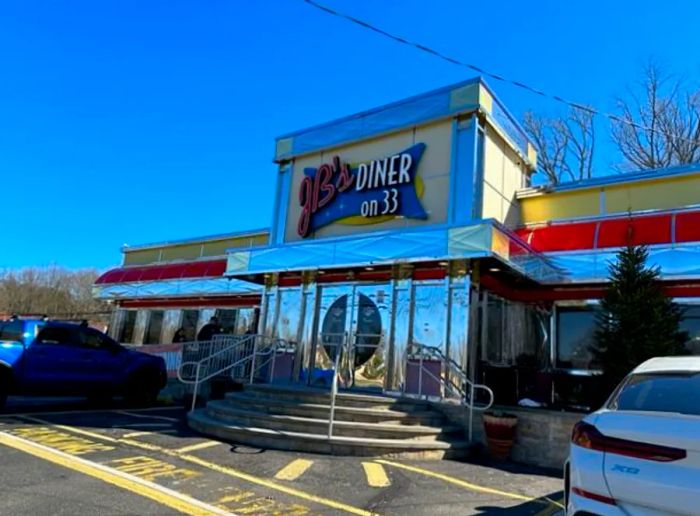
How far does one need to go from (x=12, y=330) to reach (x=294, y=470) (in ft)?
23.6

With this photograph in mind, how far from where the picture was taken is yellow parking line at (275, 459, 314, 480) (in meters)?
6.46

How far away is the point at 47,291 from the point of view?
57.8 meters

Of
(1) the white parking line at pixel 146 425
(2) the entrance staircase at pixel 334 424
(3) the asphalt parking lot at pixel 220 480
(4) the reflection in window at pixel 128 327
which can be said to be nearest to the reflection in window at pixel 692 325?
(3) the asphalt parking lot at pixel 220 480

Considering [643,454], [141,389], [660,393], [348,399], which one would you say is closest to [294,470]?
[348,399]

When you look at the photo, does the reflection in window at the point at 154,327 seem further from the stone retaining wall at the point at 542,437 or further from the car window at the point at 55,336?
the stone retaining wall at the point at 542,437

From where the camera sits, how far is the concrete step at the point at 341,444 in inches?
313

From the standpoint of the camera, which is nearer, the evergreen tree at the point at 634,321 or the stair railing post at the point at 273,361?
the evergreen tree at the point at 634,321

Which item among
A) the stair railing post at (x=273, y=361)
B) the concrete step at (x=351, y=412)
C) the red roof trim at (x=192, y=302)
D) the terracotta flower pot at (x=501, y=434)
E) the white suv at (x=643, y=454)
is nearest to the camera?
the white suv at (x=643, y=454)

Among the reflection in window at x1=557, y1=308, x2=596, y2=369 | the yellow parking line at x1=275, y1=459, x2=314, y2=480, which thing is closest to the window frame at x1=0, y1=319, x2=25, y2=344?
the yellow parking line at x1=275, y1=459, x2=314, y2=480

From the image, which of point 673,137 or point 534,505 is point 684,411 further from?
point 673,137

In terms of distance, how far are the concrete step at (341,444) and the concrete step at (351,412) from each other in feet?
1.93

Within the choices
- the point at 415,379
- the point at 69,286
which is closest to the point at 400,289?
the point at 415,379

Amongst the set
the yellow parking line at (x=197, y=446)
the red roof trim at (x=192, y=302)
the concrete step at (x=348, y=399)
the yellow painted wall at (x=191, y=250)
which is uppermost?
the yellow painted wall at (x=191, y=250)

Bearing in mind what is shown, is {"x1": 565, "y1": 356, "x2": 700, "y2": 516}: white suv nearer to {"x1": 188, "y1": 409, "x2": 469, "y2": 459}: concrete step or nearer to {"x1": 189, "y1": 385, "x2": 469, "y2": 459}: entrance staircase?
{"x1": 188, "y1": 409, "x2": 469, "y2": 459}: concrete step
